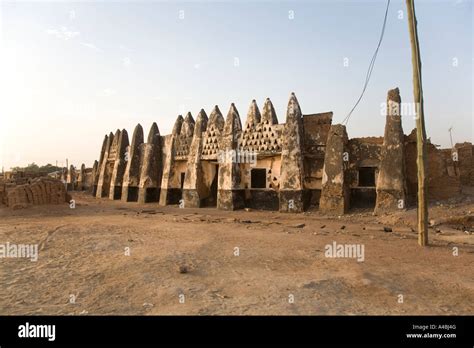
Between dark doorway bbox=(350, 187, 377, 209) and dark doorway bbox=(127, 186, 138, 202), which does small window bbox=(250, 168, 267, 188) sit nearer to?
dark doorway bbox=(350, 187, 377, 209)

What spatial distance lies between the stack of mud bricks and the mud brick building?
5929 millimetres

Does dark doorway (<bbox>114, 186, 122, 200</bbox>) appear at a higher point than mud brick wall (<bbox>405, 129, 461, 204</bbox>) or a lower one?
lower

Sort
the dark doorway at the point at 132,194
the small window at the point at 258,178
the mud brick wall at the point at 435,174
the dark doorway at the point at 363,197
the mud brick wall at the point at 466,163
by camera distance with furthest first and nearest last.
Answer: the dark doorway at the point at 132,194, the small window at the point at 258,178, the mud brick wall at the point at 466,163, the dark doorway at the point at 363,197, the mud brick wall at the point at 435,174

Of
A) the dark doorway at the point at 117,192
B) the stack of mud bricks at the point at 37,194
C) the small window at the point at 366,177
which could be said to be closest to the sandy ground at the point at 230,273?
the small window at the point at 366,177

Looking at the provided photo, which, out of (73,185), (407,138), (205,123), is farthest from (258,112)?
(73,185)

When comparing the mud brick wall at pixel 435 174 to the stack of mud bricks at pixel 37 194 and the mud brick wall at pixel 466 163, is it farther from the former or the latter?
the stack of mud bricks at pixel 37 194

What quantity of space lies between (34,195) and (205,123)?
32.7ft

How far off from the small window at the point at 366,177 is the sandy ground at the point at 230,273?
5.41m

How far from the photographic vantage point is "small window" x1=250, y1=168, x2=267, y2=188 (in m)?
17.3

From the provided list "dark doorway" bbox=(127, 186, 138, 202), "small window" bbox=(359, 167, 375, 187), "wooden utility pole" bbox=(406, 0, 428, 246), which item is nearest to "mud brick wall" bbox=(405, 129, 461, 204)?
"small window" bbox=(359, 167, 375, 187)

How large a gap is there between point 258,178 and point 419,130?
998 centimetres

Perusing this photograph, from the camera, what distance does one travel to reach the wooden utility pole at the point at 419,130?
7703 mm

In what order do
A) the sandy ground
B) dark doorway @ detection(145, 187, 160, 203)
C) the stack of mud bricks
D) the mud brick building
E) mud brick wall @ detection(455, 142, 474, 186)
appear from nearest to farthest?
the sandy ground < the mud brick building < the stack of mud bricks < mud brick wall @ detection(455, 142, 474, 186) < dark doorway @ detection(145, 187, 160, 203)
